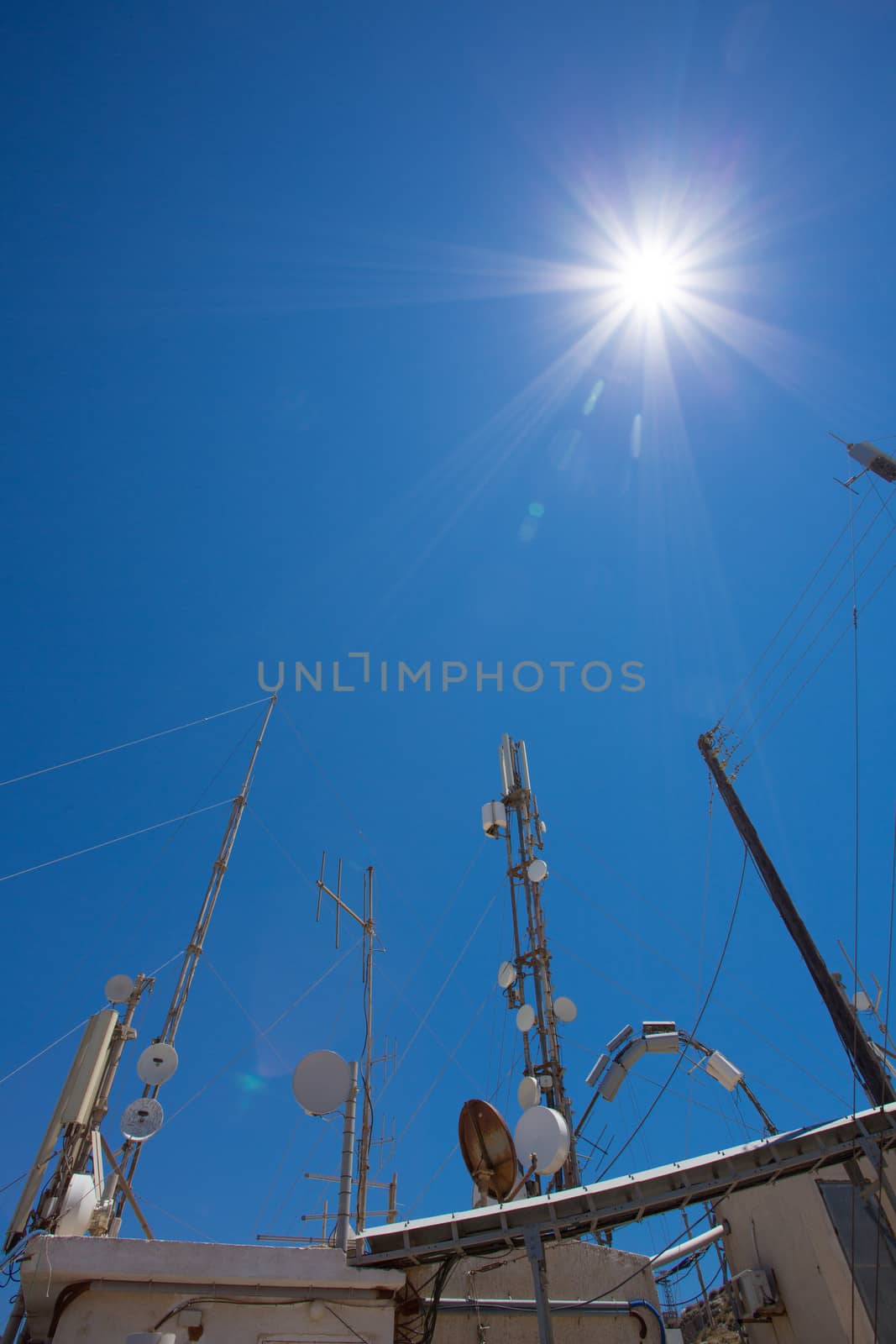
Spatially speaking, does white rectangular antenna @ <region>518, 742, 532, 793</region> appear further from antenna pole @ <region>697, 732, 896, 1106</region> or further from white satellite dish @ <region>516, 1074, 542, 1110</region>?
white satellite dish @ <region>516, 1074, 542, 1110</region>

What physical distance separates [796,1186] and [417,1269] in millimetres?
10612

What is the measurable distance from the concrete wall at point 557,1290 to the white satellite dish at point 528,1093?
4381 millimetres

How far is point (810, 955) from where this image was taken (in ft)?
53.0

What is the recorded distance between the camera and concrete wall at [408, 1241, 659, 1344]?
11.0 meters

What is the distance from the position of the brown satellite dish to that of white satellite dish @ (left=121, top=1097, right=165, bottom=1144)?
523cm

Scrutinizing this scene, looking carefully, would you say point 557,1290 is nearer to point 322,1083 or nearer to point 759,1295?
point 322,1083

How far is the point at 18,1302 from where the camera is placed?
969cm

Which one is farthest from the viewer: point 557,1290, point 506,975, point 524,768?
point 524,768

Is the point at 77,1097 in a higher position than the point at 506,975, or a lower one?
lower

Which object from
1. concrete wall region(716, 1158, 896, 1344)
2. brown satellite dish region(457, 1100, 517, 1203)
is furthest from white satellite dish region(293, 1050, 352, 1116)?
concrete wall region(716, 1158, 896, 1344)

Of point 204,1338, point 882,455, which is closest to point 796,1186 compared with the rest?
point 204,1338

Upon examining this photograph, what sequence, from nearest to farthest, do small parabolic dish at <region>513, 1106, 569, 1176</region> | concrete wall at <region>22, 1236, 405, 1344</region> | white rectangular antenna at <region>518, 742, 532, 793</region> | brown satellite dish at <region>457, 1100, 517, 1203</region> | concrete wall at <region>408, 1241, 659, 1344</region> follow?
concrete wall at <region>22, 1236, 405, 1344</region>, small parabolic dish at <region>513, 1106, 569, 1176</region>, brown satellite dish at <region>457, 1100, 517, 1203</region>, concrete wall at <region>408, 1241, 659, 1344</region>, white rectangular antenna at <region>518, 742, 532, 793</region>

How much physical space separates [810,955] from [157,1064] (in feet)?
46.0

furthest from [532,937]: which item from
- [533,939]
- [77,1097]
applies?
[77,1097]
